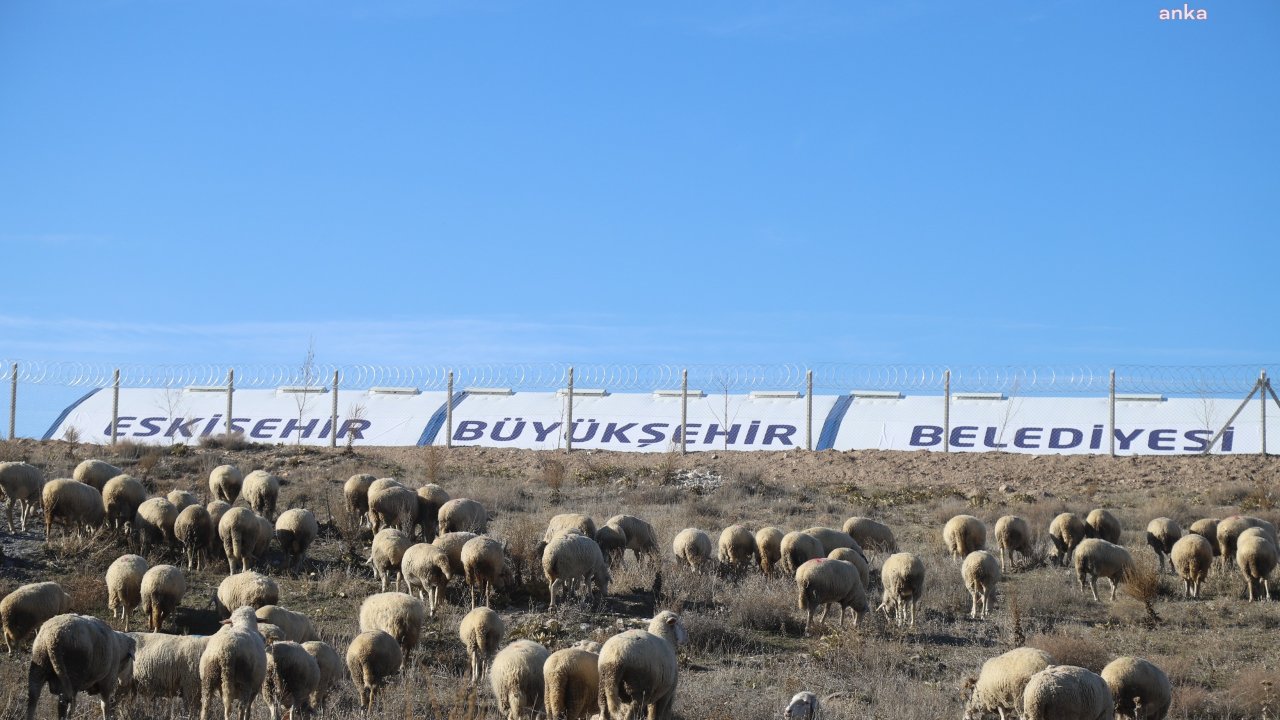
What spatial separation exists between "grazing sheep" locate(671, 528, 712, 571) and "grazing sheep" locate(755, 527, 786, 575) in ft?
2.17

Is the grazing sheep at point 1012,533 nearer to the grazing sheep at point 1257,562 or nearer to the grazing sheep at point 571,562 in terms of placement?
the grazing sheep at point 1257,562

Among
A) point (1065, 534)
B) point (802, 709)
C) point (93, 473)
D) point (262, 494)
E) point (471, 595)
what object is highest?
point (93, 473)

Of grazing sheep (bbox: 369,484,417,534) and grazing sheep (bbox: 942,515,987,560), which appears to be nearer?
grazing sheep (bbox: 942,515,987,560)

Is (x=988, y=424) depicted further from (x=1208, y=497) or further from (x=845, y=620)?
(x=845, y=620)

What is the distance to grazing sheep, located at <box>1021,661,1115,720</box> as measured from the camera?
7883 mm

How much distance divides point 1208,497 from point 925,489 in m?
5.47

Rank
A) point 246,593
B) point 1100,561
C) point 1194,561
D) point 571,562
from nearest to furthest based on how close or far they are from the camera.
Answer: point 246,593
point 571,562
point 1100,561
point 1194,561

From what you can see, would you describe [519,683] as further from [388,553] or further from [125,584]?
[388,553]

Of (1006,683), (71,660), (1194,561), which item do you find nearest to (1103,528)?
(1194,561)

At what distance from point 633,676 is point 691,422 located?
89.3 ft

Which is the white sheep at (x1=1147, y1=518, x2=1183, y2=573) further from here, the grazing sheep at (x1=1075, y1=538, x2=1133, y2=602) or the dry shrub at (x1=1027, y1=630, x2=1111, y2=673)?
the dry shrub at (x1=1027, y1=630, x2=1111, y2=673)

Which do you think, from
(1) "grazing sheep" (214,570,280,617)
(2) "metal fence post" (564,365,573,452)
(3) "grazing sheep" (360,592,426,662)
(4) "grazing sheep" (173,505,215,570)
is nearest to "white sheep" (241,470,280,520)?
(4) "grazing sheep" (173,505,215,570)

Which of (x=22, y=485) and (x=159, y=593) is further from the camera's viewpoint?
(x=22, y=485)

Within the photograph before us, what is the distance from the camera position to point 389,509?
1655cm
